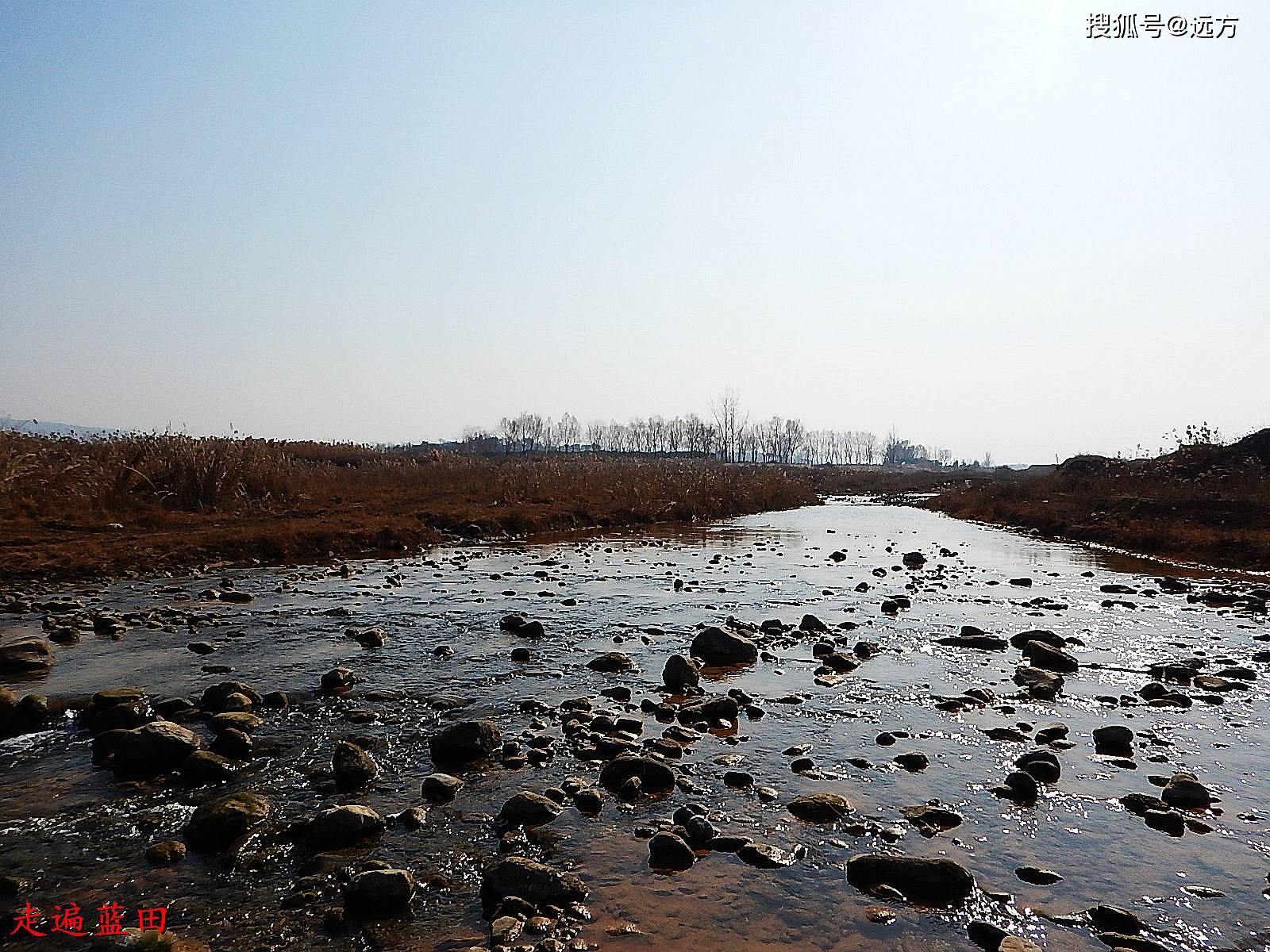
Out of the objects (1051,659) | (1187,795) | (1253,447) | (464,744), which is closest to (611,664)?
(464,744)

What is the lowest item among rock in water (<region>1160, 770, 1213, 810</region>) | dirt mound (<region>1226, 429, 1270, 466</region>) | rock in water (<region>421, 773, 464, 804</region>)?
rock in water (<region>421, 773, 464, 804</region>)

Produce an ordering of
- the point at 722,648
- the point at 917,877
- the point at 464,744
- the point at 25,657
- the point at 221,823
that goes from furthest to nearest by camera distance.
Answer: the point at 722,648 → the point at 25,657 → the point at 464,744 → the point at 221,823 → the point at 917,877

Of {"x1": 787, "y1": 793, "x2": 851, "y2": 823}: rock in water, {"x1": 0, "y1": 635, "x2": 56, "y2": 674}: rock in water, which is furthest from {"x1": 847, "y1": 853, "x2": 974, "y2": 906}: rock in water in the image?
{"x1": 0, "y1": 635, "x2": 56, "y2": 674}: rock in water

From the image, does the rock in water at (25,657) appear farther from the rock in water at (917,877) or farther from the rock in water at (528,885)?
the rock in water at (917,877)

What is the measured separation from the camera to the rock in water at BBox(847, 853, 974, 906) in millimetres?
4797

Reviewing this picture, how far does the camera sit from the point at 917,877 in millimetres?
4879

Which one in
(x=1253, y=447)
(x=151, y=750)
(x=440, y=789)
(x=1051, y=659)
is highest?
(x=1253, y=447)

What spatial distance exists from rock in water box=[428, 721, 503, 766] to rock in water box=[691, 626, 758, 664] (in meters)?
4.14

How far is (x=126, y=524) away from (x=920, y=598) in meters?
19.8

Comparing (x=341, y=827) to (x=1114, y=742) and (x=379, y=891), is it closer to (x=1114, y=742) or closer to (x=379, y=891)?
(x=379, y=891)

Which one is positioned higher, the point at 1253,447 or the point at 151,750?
the point at 1253,447

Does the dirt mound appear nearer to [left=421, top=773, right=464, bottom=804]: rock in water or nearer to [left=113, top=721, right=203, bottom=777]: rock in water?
[left=421, top=773, right=464, bottom=804]: rock in water

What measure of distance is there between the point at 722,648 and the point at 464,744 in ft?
15.2

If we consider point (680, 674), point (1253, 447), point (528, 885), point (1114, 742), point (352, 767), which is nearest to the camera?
point (528, 885)
